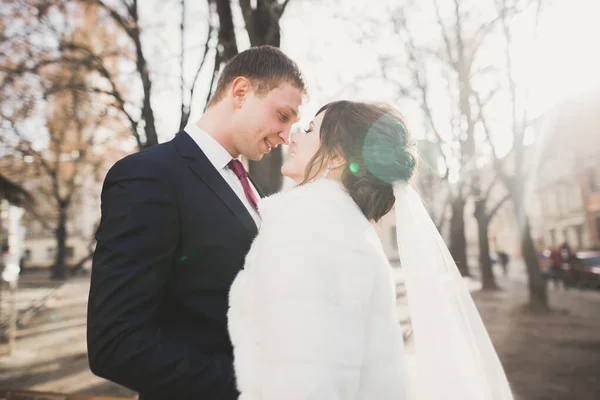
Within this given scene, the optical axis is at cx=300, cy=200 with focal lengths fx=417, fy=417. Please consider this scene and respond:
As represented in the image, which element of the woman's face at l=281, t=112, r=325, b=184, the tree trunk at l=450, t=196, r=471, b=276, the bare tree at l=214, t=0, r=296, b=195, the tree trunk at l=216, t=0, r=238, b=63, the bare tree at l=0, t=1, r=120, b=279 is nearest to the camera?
the woman's face at l=281, t=112, r=325, b=184

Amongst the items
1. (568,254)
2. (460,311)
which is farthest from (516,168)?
(460,311)

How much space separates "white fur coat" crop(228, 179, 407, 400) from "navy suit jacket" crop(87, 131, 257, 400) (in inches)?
4.7

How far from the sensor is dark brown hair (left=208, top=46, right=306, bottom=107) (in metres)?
2.22

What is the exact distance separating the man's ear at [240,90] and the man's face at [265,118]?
0.02m

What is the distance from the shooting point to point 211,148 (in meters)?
2.02

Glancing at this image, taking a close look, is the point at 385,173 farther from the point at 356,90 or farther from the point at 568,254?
the point at 568,254

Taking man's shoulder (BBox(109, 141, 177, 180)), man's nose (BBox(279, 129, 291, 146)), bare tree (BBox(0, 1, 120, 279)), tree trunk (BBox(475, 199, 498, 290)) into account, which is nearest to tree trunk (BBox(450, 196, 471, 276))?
tree trunk (BBox(475, 199, 498, 290))

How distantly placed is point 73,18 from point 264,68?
9.58m

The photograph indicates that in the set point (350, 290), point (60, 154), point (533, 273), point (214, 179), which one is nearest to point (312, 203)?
point (350, 290)

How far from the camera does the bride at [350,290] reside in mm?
1396

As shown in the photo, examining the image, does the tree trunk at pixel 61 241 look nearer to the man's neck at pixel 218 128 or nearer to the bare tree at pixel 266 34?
the bare tree at pixel 266 34

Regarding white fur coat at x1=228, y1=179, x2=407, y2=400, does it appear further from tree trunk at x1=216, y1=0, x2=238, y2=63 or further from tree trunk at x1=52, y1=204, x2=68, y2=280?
tree trunk at x1=52, y1=204, x2=68, y2=280

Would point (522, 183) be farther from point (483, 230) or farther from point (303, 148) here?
point (303, 148)

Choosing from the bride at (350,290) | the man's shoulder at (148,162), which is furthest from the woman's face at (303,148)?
the man's shoulder at (148,162)
